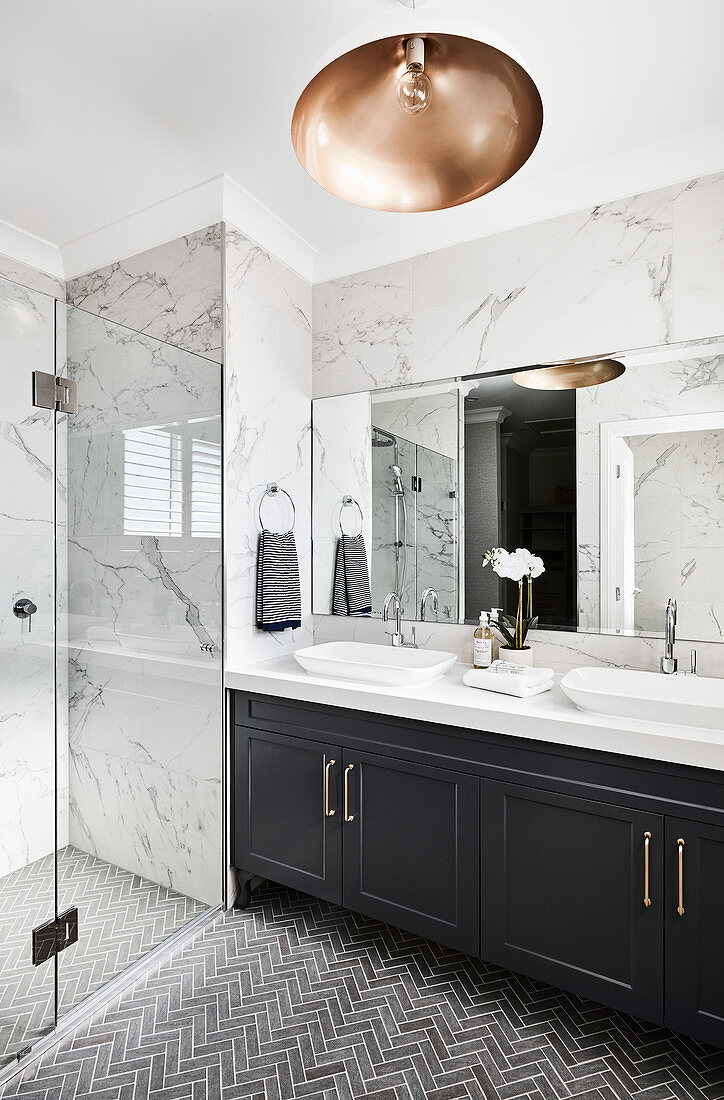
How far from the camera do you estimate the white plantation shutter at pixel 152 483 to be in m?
2.03

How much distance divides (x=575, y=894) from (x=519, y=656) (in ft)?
Result: 2.52

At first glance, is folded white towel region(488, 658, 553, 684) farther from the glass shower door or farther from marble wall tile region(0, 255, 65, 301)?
marble wall tile region(0, 255, 65, 301)

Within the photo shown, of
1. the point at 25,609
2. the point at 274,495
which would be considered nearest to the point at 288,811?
the point at 25,609

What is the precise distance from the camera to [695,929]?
1521 mm

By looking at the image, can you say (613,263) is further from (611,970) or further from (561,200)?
(611,970)

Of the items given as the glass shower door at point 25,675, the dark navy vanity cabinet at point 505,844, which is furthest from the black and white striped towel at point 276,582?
the glass shower door at point 25,675

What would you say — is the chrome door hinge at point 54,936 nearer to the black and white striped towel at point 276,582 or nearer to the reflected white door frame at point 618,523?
the black and white striped towel at point 276,582

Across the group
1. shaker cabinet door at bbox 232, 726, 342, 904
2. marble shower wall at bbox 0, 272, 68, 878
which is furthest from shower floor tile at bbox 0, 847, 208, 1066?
shaker cabinet door at bbox 232, 726, 342, 904

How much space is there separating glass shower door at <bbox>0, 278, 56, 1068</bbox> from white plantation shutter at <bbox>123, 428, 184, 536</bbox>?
0.33 m

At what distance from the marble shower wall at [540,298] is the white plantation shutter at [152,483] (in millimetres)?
898

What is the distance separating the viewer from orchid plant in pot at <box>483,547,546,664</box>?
7.30 feet

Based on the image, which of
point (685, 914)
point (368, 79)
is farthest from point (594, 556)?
point (368, 79)

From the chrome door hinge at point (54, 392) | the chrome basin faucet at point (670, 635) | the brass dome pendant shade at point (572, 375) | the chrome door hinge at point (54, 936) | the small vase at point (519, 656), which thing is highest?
the brass dome pendant shade at point (572, 375)

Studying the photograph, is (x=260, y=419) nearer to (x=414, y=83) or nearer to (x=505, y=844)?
(x=414, y=83)
